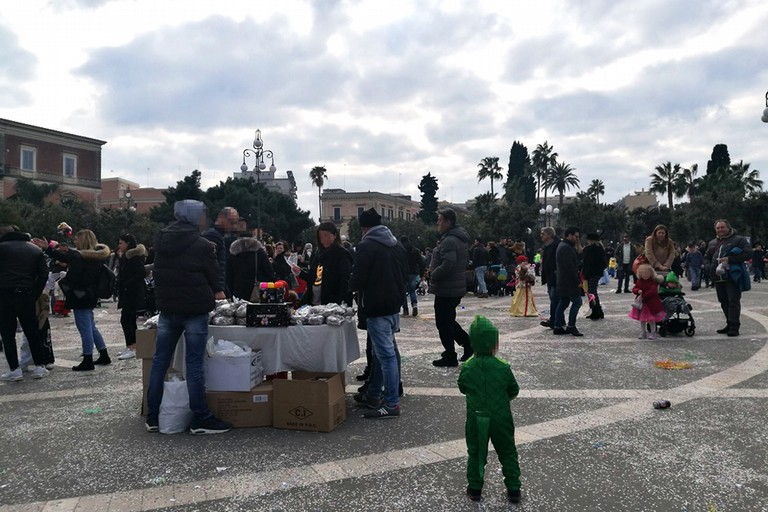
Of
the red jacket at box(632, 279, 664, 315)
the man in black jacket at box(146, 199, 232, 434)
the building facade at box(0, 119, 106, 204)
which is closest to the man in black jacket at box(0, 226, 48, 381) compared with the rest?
the man in black jacket at box(146, 199, 232, 434)

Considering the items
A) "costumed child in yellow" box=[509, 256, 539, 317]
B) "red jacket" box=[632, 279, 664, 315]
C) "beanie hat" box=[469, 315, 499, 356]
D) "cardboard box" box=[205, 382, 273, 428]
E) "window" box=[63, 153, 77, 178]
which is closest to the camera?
"beanie hat" box=[469, 315, 499, 356]

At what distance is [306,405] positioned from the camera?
176 inches

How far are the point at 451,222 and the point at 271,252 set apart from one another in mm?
7855

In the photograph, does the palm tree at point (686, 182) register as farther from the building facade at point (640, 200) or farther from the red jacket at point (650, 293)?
the red jacket at point (650, 293)

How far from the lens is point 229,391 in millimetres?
4625

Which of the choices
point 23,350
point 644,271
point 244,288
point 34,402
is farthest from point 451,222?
point 23,350

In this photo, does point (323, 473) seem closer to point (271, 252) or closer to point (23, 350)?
point (23, 350)

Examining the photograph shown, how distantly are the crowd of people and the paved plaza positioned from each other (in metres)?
0.35

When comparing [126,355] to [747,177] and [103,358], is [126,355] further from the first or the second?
[747,177]

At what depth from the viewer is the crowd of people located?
3.31 m

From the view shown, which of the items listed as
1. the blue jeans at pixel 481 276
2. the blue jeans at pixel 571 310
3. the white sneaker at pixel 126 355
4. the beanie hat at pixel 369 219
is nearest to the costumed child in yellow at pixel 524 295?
the blue jeans at pixel 571 310

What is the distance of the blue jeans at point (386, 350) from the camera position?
489cm

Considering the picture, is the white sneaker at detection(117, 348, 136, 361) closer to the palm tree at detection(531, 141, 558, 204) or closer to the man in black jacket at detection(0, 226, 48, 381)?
the man in black jacket at detection(0, 226, 48, 381)

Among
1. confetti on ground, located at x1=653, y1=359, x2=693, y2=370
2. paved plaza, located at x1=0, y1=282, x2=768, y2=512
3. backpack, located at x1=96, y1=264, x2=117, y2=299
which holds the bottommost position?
paved plaza, located at x1=0, y1=282, x2=768, y2=512
